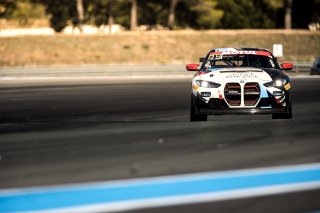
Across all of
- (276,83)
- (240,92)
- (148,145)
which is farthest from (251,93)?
(148,145)

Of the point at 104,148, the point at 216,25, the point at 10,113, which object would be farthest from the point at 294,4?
the point at 104,148

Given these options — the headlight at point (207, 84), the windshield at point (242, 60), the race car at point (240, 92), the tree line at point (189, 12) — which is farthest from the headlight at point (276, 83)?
the tree line at point (189, 12)

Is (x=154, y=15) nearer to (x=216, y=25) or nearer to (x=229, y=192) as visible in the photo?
(x=216, y=25)

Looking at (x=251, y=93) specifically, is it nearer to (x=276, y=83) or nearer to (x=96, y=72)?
(x=276, y=83)

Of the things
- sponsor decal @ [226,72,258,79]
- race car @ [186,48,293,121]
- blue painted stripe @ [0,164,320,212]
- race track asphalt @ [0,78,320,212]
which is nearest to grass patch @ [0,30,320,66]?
race track asphalt @ [0,78,320,212]

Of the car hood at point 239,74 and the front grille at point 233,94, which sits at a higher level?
the car hood at point 239,74

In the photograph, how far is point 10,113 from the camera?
17.0m

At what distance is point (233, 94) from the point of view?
1286 cm

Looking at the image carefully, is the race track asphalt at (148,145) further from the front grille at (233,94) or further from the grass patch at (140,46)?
the grass patch at (140,46)

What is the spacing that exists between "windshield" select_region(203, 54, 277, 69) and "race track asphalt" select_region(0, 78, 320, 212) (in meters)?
1.09

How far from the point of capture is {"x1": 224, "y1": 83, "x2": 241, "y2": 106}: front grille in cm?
1284

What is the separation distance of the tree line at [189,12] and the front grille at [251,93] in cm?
5641

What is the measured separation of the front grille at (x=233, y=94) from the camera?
12836 mm

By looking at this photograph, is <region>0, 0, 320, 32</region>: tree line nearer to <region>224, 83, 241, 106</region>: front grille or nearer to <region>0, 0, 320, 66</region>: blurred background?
<region>0, 0, 320, 66</region>: blurred background
